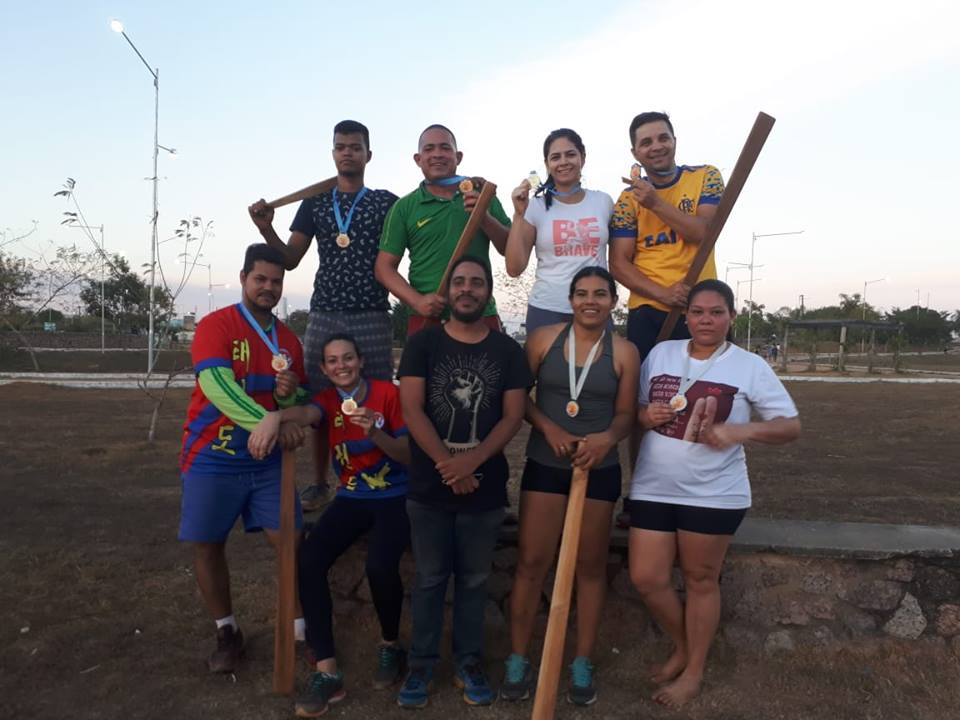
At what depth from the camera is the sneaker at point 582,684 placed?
3406 mm

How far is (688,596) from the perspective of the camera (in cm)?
346

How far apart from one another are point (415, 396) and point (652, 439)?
45.8 inches

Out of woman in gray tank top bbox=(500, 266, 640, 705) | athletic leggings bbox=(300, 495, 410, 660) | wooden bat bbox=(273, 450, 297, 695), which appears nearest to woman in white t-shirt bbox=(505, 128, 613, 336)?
woman in gray tank top bbox=(500, 266, 640, 705)

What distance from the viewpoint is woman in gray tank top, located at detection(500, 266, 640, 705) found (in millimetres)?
3324

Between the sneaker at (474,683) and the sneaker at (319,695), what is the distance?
58cm

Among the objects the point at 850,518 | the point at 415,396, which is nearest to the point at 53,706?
the point at 415,396

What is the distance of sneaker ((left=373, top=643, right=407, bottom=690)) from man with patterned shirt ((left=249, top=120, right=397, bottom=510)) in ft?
4.88

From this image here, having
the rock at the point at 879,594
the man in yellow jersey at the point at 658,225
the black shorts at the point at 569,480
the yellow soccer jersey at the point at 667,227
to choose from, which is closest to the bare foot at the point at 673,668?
the black shorts at the point at 569,480

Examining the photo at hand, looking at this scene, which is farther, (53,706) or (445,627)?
(445,627)

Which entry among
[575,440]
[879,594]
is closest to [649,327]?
[575,440]

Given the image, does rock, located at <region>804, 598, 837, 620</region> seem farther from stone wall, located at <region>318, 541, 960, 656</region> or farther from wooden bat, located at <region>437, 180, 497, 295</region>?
wooden bat, located at <region>437, 180, 497, 295</region>

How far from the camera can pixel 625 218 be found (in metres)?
3.79

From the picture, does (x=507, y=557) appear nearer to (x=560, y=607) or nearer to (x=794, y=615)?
(x=560, y=607)

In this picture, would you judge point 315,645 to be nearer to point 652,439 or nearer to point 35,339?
point 652,439
